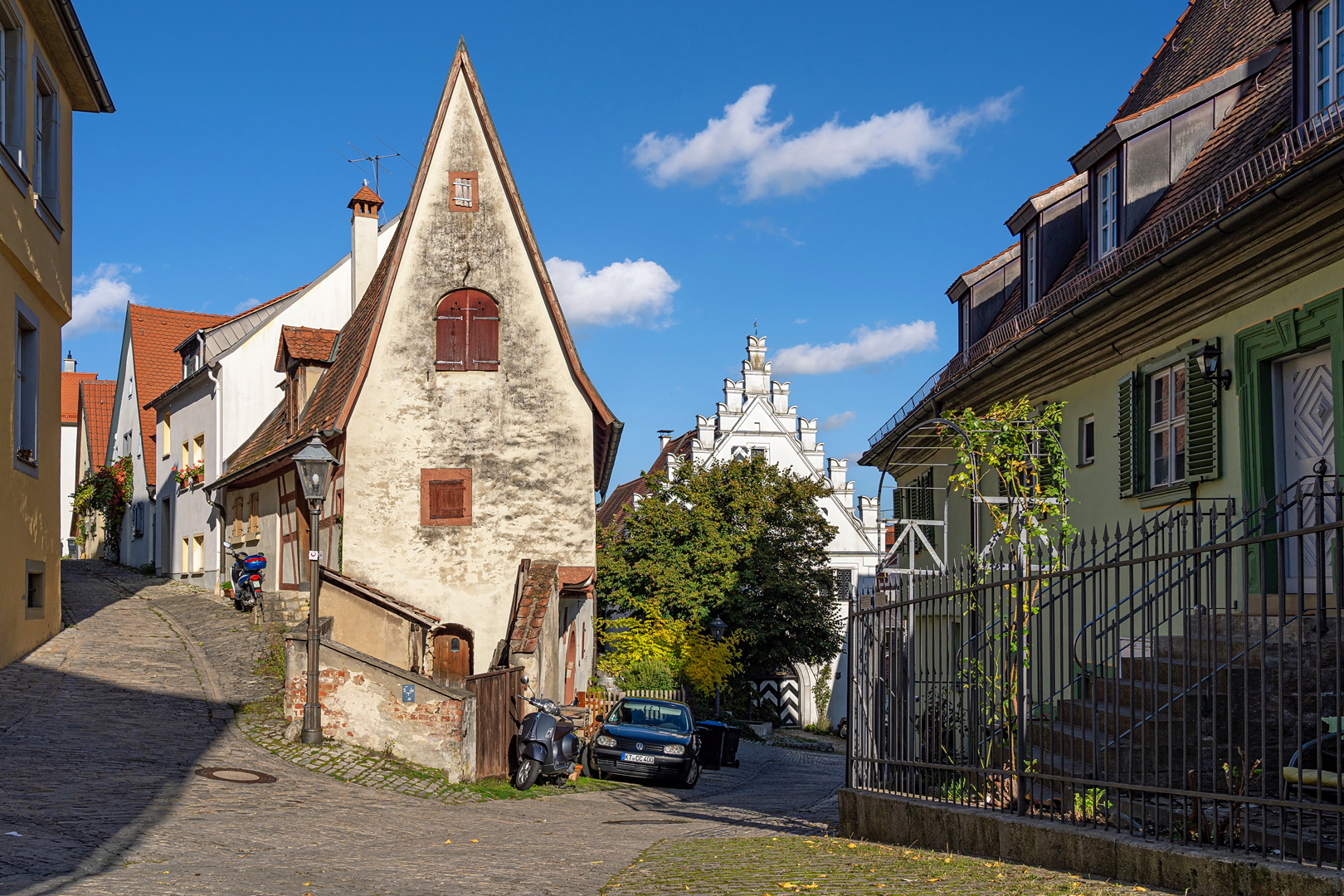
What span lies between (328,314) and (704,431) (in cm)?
2262

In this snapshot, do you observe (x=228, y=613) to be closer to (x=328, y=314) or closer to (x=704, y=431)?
(x=328, y=314)

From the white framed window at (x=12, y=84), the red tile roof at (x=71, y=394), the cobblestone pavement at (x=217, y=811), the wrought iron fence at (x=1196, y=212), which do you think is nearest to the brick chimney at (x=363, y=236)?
the cobblestone pavement at (x=217, y=811)

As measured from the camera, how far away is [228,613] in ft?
81.7

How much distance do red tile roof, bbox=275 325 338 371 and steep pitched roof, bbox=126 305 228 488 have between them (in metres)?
11.9

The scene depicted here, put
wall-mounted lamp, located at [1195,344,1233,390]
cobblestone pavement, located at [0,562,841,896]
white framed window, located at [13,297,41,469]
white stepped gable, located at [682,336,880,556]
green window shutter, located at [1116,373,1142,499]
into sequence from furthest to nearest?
white stepped gable, located at [682,336,880,556]
white framed window, located at [13,297,41,469]
green window shutter, located at [1116,373,1142,499]
wall-mounted lamp, located at [1195,344,1233,390]
cobblestone pavement, located at [0,562,841,896]

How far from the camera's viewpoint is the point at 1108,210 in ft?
50.6

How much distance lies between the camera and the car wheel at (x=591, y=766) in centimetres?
2184

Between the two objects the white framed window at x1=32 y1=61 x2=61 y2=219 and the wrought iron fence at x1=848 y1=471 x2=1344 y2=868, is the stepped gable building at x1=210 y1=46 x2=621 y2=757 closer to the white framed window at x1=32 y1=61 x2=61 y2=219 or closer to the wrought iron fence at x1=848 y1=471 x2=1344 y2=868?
the white framed window at x1=32 y1=61 x2=61 y2=219

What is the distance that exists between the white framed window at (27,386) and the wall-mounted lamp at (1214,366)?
46.5ft

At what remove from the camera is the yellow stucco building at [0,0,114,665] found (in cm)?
1509

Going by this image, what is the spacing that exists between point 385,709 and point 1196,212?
11.1m

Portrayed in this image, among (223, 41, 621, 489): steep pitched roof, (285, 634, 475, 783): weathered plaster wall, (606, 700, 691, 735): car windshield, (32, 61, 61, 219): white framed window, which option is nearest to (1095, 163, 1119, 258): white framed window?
(285, 634, 475, 783): weathered plaster wall

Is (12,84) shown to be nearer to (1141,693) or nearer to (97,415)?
(1141,693)

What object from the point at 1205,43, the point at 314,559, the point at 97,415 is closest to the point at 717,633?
the point at 314,559
